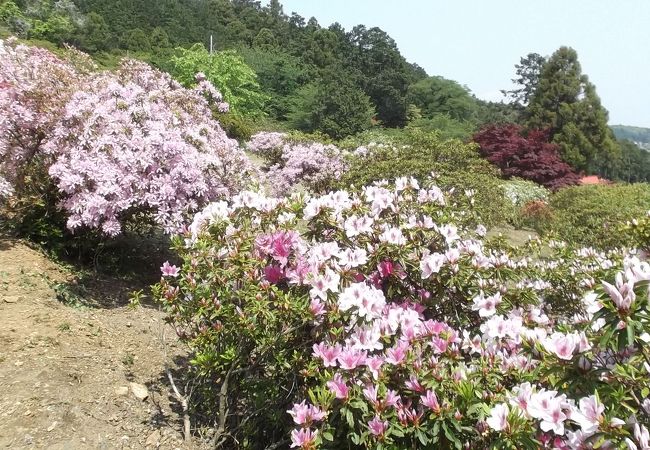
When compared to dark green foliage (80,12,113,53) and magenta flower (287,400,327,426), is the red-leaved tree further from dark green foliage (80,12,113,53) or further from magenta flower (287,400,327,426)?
dark green foliage (80,12,113,53)

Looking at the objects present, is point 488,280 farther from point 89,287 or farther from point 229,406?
point 89,287

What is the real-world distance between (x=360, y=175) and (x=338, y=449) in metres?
5.11

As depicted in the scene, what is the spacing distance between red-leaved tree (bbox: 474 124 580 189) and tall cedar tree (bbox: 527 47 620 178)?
8399 millimetres

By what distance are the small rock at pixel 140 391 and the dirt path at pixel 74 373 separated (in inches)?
0.8

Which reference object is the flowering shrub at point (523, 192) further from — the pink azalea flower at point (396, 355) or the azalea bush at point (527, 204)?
the pink azalea flower at point (396, 355)

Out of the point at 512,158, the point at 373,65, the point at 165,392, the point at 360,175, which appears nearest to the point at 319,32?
the point at 373,65

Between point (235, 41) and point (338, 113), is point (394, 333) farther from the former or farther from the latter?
point (235, 41)

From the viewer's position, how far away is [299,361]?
2207 millimetres

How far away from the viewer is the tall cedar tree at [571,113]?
25.0m

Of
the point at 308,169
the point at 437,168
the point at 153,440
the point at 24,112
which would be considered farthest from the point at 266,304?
the point at 308,169

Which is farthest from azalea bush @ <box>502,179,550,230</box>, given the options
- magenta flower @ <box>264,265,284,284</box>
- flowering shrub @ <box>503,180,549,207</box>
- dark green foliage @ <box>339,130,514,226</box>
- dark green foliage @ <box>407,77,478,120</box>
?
dark green foliage @ <box>407,77,478,120</box>

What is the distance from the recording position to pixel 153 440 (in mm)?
2533

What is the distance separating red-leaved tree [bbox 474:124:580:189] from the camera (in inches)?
658

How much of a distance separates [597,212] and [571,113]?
20.0 metres
